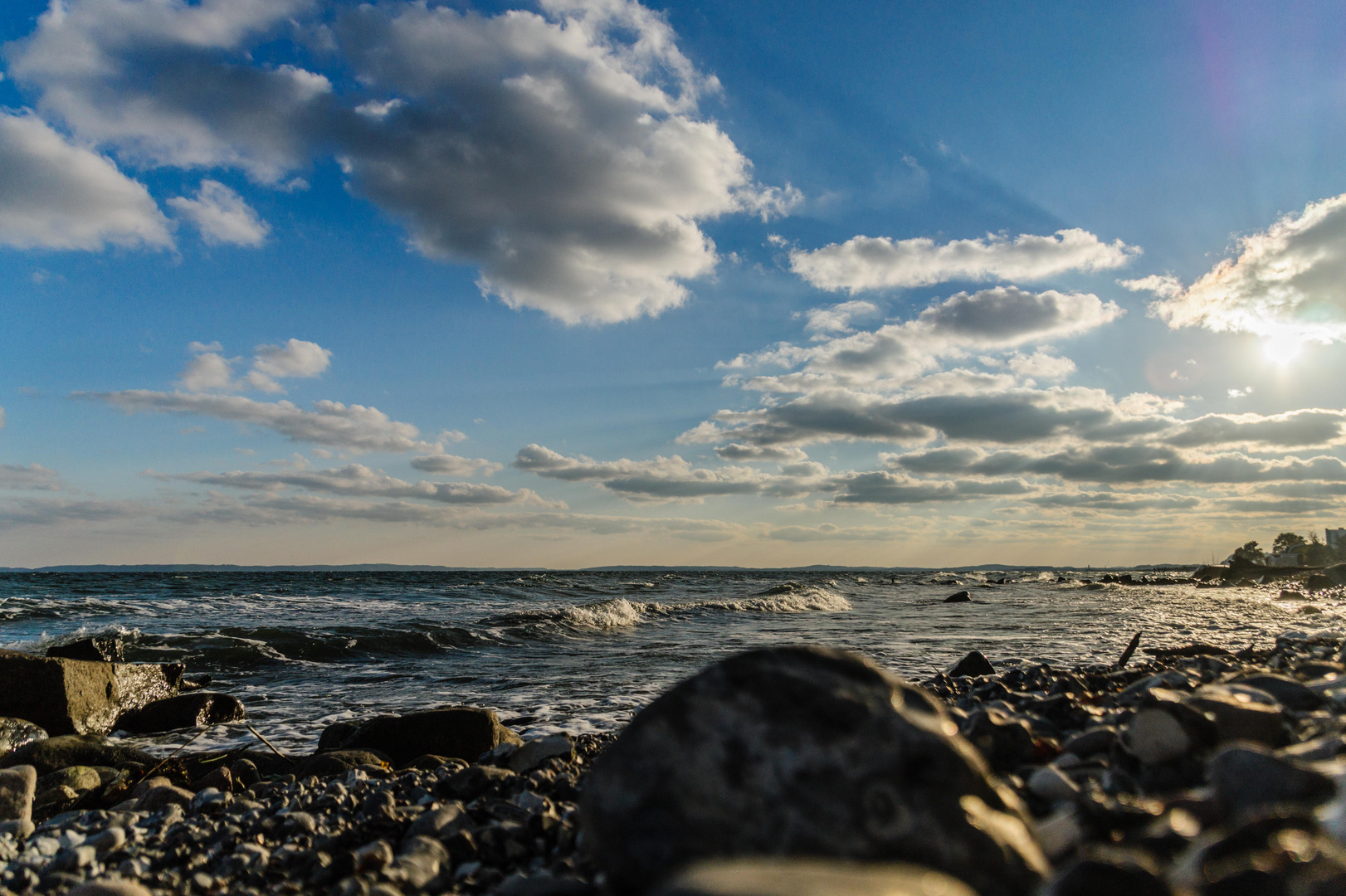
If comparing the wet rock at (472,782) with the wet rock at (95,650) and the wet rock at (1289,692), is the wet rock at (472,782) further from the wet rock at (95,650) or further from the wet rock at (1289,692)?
the wet rock at (95,650)

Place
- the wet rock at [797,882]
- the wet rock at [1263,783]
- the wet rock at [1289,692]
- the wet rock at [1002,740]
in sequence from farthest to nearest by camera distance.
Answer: the wet rock at [1289,692]
the wet rock at [1002,740]
the wet rock at [1263,783]
the wet rock at [797,882]

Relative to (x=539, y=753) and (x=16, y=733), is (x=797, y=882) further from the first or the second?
(x=16, y=733)

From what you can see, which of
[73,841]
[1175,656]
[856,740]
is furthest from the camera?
[1175,656]

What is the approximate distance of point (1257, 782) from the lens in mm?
1873

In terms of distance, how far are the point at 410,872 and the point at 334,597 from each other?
84.6 ft

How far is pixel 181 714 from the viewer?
727 cm

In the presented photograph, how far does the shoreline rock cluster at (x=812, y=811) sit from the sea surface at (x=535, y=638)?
2565 mm

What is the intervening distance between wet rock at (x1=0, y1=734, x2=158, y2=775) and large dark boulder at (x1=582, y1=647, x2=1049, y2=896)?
18.9ft

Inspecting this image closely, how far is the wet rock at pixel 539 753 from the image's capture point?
4559 millimetres

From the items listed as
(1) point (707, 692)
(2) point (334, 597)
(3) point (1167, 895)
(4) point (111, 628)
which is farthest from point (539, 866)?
(2) point (334, 597)

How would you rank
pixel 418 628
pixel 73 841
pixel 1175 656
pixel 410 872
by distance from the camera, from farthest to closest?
pixel 418 628, pixel 1175 656, pixel 73 841, pixel 410 872

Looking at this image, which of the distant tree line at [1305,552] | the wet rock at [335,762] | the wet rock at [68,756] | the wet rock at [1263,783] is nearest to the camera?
the wet rock at [1263,783]

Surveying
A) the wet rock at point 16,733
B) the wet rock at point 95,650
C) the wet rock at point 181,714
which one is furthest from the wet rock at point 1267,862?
the wet rock at point 95,650

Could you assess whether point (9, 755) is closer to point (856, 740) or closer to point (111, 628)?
point (856, 740)
